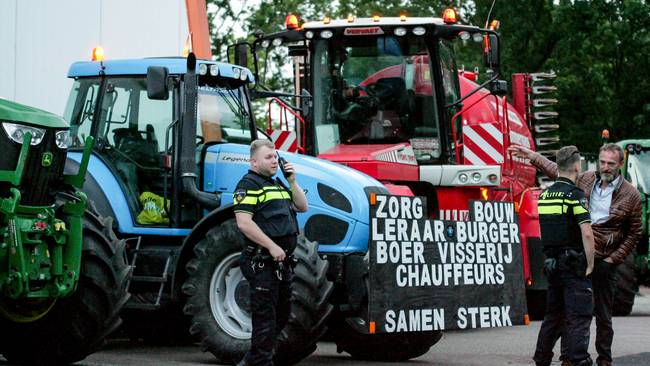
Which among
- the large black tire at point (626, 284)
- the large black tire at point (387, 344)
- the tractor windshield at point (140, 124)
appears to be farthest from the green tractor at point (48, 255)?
the large black tire at point (626, 284)

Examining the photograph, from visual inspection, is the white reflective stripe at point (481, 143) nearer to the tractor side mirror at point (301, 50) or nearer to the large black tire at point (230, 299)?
the tractor side mirror at point (301, 50)

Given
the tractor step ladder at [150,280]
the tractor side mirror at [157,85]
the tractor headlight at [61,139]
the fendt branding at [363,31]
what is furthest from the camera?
the fendt branding at [363,31]

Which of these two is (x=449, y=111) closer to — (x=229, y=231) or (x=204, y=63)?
(x=204, y=63)

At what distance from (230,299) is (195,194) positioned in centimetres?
113

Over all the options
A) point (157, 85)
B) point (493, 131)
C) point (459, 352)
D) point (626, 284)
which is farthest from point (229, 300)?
point (626, 284)

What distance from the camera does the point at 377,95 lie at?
1523 centimetres

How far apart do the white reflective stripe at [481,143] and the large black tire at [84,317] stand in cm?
616

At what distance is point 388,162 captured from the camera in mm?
14227

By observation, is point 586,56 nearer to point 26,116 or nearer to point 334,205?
point 334,205

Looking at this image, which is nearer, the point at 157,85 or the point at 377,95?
the point at 157,85

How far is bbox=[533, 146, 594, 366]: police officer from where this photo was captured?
401 inches

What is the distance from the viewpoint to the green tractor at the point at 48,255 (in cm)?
953

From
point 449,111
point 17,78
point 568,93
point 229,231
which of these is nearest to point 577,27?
point 568,93

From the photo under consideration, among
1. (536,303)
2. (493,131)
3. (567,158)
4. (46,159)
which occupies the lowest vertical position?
(536,303)
